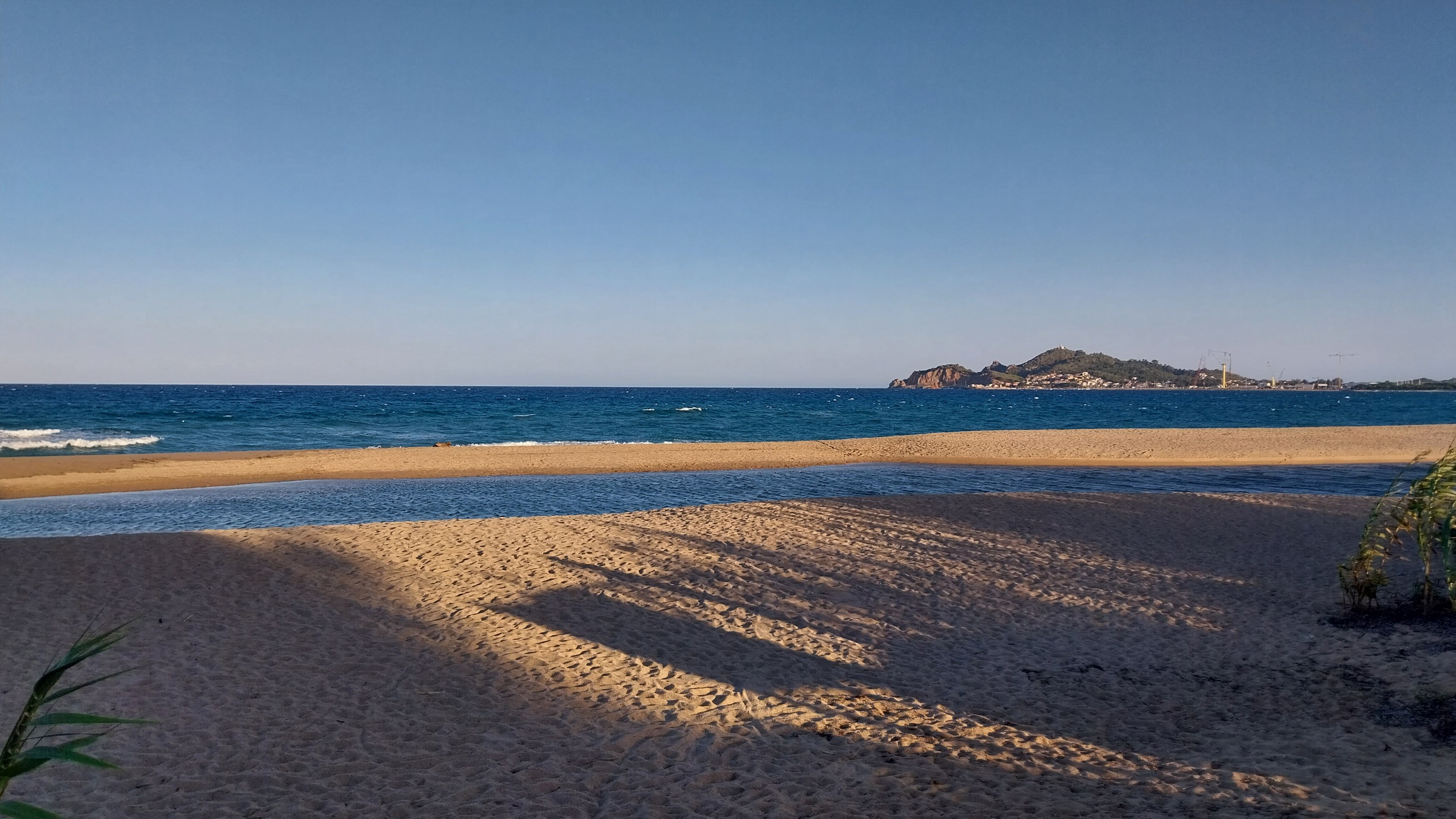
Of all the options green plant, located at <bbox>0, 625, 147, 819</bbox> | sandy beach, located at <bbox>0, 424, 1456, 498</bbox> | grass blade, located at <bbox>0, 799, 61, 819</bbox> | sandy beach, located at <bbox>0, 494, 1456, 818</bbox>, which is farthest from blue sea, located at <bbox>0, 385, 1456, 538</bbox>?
grass blade, located at <bbox>0, 799, 61, 819</bbox>

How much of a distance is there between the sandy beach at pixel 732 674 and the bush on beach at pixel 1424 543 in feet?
1.62

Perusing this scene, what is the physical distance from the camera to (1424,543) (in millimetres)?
8320

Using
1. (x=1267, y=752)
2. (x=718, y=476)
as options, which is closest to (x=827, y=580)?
(x=1267, y=752)

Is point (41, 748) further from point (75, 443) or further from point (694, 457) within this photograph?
point (75, 443)

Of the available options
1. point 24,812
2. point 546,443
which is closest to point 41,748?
point 24,812

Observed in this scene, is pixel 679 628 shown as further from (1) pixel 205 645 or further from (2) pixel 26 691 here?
(2) pixel 26 691

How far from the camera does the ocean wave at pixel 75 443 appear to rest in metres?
32.7

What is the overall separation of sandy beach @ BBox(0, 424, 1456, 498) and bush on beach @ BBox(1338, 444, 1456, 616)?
17902 mm

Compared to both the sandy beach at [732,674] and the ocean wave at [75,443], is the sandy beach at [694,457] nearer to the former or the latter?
the ocean wave at [75,443]

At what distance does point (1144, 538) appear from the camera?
13.9 m

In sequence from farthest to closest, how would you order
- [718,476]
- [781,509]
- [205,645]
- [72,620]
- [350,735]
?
[718,476] → [781,509] → [72,620] → [205,645] → [350,735]

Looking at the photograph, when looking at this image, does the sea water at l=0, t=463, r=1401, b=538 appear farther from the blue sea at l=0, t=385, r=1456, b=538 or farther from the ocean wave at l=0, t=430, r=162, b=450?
the ocean wave at l=0, t=430, r=162, b=450

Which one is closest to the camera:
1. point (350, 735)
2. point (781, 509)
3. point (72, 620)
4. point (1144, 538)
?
point (350, 735)

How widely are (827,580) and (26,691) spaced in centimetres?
847
